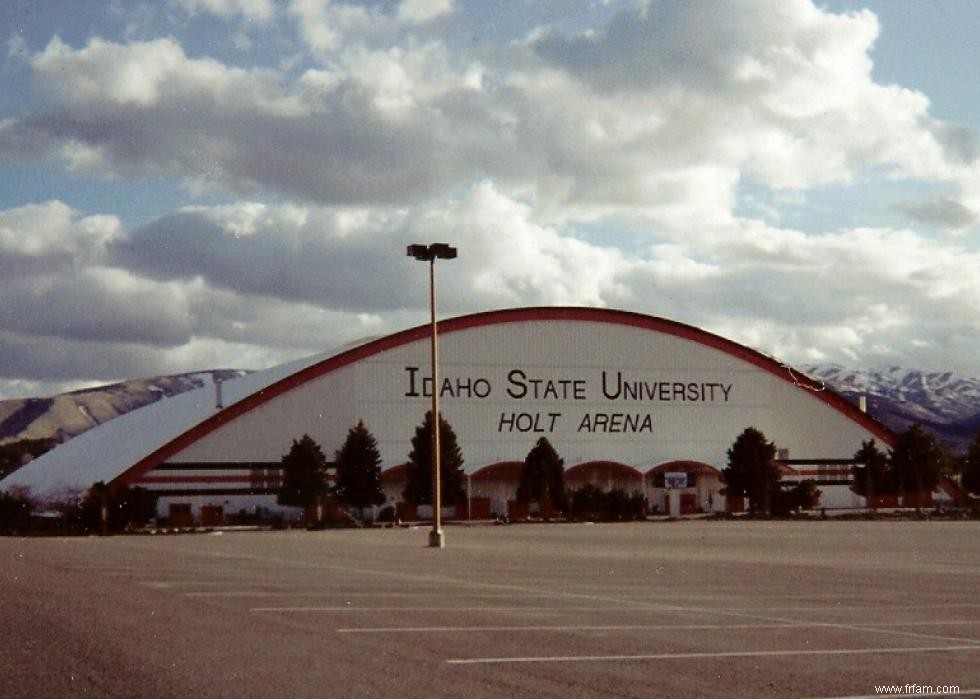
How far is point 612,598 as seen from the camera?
61.2 feet

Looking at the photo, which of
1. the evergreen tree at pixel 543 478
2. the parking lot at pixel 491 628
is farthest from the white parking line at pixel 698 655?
the evergreen tree at pixel 543 478

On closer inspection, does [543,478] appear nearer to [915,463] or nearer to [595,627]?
[915,463]

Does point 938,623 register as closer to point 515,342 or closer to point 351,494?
point 351,494

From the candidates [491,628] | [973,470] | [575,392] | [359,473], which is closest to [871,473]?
[973,470]

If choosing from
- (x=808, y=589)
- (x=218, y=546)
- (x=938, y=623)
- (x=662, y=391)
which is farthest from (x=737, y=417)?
(x=938, y=623)

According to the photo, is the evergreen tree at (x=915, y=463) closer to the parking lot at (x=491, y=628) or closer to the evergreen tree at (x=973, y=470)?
the evergreen tree at (x=973, y=470)

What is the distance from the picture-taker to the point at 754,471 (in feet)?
246

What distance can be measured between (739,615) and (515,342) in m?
64.4

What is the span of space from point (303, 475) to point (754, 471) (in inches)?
1018

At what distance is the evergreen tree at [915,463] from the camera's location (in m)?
82.2

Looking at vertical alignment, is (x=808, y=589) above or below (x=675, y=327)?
below

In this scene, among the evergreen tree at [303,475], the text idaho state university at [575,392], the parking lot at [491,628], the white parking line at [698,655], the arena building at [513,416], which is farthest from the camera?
the text idaho state university at [575,392]

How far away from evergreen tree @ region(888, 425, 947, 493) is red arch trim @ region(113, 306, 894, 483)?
19.5 feet

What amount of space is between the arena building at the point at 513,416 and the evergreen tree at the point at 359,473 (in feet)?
11.8
